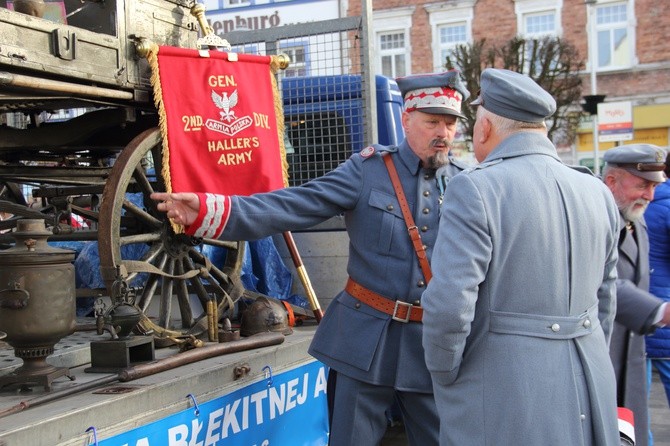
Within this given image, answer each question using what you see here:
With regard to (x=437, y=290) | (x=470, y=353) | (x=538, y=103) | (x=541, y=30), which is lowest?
(x=470, y=353)

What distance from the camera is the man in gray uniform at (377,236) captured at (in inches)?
131

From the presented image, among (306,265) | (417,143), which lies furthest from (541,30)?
(417,143)

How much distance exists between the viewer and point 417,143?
3.54 m

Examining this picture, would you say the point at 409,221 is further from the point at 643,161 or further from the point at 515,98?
the point at 643,161

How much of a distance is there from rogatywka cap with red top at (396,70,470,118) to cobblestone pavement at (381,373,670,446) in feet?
8.06

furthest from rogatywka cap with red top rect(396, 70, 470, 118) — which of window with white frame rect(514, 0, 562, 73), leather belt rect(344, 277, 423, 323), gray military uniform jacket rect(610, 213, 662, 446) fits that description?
window with white frame rect(514, 0, 562, 73)

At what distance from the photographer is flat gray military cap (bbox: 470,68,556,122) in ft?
8.42

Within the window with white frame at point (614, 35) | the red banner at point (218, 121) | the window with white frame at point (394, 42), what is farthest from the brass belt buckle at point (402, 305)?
the window with white frame at point (614, 35)

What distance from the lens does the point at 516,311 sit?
248 centimetres

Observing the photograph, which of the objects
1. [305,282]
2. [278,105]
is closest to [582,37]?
[305,282]

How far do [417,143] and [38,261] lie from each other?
154 centimetres

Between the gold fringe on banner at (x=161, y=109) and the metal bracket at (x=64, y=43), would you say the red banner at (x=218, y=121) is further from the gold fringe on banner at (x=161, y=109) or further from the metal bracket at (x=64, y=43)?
the metal bracket at (x=64, y=43)

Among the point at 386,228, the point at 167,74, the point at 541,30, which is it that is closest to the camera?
the point at 386,228

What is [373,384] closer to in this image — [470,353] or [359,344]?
[359,344]
